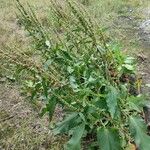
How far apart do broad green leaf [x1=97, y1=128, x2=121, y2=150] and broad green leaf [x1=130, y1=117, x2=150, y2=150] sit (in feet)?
0.39

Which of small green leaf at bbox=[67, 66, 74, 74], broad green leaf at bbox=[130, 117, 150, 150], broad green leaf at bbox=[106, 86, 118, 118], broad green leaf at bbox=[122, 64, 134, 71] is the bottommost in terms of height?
broad green leaf at bbox=[122, 64, 134, 71]

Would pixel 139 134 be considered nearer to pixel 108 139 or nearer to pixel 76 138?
pixel 108 139

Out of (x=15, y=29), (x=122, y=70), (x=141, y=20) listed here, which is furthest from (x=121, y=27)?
(x=122, y=70)

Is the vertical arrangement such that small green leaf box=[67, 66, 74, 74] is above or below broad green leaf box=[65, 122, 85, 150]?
above

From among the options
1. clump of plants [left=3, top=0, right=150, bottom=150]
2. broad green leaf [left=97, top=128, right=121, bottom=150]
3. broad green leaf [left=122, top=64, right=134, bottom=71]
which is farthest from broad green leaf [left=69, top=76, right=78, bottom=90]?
broad green leaf [left=122, top=64, right=134, bottom=71]

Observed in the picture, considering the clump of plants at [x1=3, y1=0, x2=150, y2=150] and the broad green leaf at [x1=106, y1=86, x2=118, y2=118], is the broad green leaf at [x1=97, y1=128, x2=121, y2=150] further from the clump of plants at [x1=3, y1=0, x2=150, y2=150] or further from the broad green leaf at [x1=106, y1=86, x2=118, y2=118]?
Result: the broad green leaf at [x1=106, y1=86, x2=118, y2=118]

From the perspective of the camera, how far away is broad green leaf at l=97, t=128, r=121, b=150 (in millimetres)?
2785

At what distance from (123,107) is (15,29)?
3.95m

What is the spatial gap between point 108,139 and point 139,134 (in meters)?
0.21

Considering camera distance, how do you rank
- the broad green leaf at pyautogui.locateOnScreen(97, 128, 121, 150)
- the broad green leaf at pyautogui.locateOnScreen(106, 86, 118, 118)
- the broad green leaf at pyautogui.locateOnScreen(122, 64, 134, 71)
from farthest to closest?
the broad green leaf at pyautogui.locateOnScreen(122, 64, 134, 71), the broad green leaf at pyautogui.locateOnScreen(97, 128, 121, 150), the broad green leaf at pyautogui.locateOnScreen(106, 86, 118, 118)

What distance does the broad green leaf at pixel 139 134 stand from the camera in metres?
2.80

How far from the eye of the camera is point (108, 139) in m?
2.81

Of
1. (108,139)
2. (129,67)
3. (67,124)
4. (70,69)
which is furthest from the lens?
(129,67)

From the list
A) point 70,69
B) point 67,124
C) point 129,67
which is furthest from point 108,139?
point 129,67
